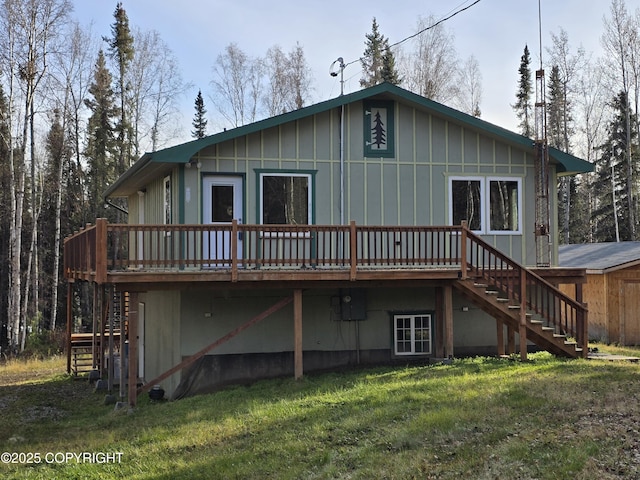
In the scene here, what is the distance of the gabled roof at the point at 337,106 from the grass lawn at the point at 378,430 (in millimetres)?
4540

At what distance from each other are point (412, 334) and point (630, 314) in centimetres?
887

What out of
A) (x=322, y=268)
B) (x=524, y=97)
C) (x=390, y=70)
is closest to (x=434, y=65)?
(x=390, y=70)

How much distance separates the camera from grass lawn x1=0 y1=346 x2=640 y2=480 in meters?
7.35

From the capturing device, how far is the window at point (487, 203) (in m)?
15.5

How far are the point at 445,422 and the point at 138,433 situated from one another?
14.9ft

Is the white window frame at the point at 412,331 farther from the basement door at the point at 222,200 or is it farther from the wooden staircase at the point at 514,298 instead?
the basement door at the point at 222,200

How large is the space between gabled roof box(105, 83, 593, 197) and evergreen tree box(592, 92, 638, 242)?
21141 mm

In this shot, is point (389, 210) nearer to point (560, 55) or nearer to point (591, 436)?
point (591, 436)

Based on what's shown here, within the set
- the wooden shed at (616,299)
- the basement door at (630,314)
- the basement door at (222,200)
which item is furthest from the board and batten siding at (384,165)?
the basement door at (630,314)

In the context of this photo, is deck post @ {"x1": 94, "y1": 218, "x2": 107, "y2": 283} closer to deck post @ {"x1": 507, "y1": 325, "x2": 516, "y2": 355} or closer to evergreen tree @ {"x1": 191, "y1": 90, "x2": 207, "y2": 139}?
deck post @ {"x1": 507, "y1": 325, "x2": 516, "y2": 355}

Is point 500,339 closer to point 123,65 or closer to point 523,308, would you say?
point 523,308

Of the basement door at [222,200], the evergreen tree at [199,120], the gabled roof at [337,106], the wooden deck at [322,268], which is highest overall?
the evergreen tree at [199,120]

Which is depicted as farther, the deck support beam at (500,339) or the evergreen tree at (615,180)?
the evergreen tree at (615,180)

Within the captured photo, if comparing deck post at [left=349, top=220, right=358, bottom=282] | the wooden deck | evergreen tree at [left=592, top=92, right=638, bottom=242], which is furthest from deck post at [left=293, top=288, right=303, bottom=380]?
evergreen tree at [left=592, top=92, right=638, bottom=242]
